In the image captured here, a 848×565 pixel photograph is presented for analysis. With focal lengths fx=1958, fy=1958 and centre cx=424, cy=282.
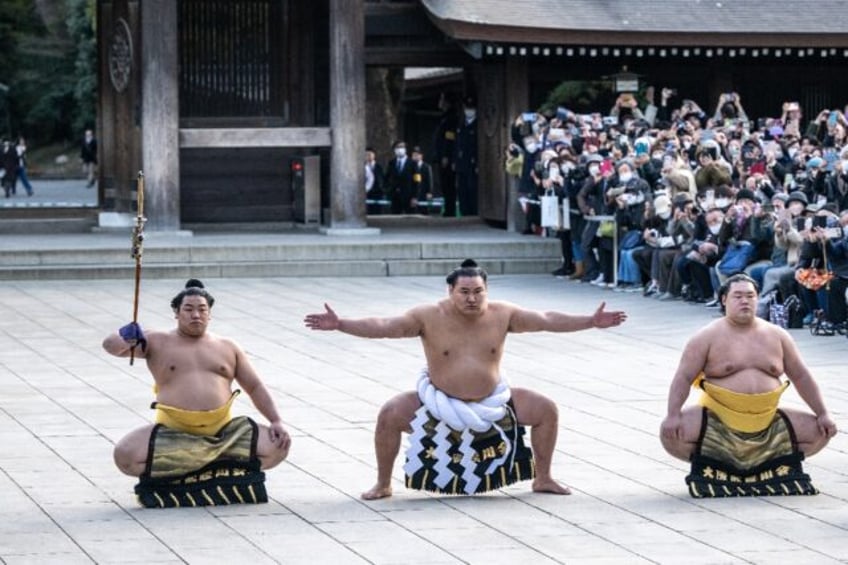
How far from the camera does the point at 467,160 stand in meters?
26.9

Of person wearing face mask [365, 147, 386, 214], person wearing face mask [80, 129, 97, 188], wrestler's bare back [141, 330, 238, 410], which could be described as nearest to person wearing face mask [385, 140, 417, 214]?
person wearing face mask [365, 147, 386, 214]

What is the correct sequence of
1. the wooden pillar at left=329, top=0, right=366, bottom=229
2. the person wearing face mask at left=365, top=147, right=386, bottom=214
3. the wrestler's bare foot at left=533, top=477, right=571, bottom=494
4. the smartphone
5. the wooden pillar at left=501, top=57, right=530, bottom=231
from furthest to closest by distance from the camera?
1. the person wearing face mask at left=365, top=147, right=386, bottom=214
2. the wooden pillar at left=501, top=57, right=530, bottom=231
3. the wooden pillar at left=329, top=0, right=366, bottom=229
4. the smartphone
5. the wrestler's bare foot at left=533, top=477, right=571, bottom=494

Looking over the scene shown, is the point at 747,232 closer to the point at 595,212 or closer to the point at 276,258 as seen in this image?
the point at 595,212

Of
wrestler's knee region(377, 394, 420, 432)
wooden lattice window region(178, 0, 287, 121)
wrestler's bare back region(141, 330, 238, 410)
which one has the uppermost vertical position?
wooden lattice window region(178, 0, 287, 121)

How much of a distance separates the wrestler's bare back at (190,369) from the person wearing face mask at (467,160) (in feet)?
57.2

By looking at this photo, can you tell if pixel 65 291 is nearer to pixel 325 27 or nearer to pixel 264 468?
pixel 325 27

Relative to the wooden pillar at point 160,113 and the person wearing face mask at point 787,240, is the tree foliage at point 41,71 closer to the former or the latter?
the wooden pillar at point 160,113

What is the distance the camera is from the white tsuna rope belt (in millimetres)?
9289

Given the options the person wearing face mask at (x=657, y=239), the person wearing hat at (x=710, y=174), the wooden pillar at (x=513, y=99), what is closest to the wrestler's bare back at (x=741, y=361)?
the person wearing face mask at (x=657, y=239)

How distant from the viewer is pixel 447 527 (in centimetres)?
865

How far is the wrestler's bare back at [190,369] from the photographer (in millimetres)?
9180

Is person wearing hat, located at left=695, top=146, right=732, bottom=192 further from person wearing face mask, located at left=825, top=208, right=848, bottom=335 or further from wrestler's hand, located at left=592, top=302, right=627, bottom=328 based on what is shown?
wrestler's hand, located at left=592, top=302, right=627, bottom=328

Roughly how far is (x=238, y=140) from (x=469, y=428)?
15728 millimetres

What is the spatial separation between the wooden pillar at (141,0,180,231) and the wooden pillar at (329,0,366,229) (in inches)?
77.1
